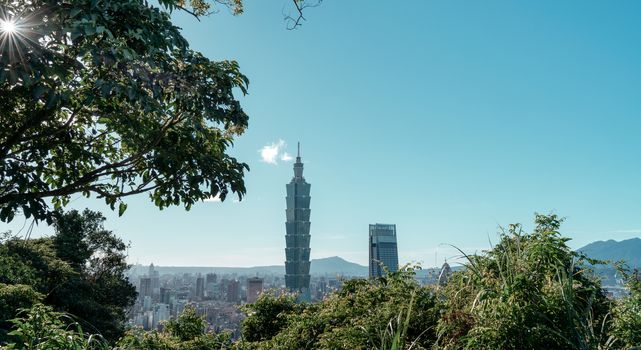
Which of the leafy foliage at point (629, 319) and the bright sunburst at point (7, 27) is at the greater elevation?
the bright sunburst at point (7, 27)

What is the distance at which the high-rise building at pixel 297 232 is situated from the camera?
18512 centimetres

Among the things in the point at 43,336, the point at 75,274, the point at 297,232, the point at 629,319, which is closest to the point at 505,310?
the point at 629,319

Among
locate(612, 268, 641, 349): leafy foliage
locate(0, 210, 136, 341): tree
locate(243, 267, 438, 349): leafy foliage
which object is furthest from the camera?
locate(0, 210, 136, 341): tree

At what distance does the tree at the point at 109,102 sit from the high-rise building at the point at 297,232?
178276 millimetres

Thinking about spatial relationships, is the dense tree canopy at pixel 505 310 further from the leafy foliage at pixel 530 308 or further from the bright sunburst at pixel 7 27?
the bright sunburst at pixel 7 27

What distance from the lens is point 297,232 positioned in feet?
622

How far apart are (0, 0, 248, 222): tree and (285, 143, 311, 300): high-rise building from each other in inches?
7019

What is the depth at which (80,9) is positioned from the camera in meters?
3.20

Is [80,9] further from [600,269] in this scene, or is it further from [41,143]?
[600,269]

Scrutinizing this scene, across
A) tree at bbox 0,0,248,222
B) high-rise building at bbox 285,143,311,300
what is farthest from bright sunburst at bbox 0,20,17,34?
high-rise building at bbox 285,143,311,300

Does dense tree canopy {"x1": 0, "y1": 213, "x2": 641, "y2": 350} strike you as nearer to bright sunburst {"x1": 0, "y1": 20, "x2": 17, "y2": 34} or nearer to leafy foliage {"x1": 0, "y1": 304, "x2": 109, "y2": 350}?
leafy foliage {"x1": 0, "y1": 304, "x2": 109, "y2": 350}

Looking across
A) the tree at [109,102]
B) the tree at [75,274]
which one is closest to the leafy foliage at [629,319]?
the tree at [109,102]

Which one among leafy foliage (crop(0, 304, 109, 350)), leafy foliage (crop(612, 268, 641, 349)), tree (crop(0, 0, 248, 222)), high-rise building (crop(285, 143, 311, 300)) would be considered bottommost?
leafy foliage (crop(0, 304, 109, 350))

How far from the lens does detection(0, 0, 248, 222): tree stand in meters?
3.18
